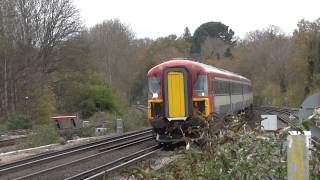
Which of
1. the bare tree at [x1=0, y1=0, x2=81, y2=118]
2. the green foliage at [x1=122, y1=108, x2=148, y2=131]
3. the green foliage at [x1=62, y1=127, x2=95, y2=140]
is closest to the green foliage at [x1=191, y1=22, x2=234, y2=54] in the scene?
the bare tree at [x1=0, y1=0, x2=81, y2=118]

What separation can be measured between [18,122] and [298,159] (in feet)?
109

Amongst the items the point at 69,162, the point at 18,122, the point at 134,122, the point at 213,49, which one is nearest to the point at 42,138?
the point at 69,162

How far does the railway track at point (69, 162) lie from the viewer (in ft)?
45.9

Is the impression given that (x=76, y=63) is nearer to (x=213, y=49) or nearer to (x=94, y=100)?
(x=94, y=100)

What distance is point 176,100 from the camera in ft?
61.4

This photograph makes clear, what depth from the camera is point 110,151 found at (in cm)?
1966

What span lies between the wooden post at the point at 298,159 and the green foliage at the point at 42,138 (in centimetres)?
2107

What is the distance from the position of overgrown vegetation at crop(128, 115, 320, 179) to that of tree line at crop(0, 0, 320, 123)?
34.0m

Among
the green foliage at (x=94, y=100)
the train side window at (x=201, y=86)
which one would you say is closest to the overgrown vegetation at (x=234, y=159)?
the train side window at (x=201, y=86)

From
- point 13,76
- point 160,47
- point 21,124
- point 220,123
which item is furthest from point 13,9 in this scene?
point 160,47

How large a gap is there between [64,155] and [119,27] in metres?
48.0

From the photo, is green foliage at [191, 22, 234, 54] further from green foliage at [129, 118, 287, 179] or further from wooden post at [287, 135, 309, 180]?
wooden post at [287, 135, 309, 180]

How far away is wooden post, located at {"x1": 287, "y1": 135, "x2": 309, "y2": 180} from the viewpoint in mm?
3609

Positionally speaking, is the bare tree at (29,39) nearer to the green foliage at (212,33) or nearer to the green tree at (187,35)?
the green foliage at (212,33)
